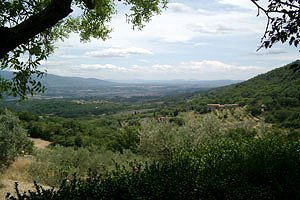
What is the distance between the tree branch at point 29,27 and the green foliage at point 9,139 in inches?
592

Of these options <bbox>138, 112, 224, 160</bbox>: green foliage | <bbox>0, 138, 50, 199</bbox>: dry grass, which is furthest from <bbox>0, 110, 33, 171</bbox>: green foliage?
<bbox>138, 112, 224, 160</bbox>: green foliage

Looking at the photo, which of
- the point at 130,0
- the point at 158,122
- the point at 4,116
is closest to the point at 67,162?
the point at 4,116

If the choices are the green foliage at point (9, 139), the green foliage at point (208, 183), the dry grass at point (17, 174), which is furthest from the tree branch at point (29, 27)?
the green foliage at point (9, 139)

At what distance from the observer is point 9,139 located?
66.8 ft

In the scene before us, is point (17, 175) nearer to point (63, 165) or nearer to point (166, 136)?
point (63, 165)

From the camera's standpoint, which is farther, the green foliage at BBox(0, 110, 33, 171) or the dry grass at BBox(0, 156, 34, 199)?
the green foliage at BBox(0, 110, 33, 171)

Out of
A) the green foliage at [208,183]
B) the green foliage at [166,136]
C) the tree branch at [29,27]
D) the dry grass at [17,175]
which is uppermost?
the tree branch at [29,27]

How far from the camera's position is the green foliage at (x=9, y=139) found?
64.8 feet

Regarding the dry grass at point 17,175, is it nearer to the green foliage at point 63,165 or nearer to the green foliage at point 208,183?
the green foliage at point 63,165

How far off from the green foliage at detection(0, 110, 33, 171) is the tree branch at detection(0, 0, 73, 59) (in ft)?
49.4

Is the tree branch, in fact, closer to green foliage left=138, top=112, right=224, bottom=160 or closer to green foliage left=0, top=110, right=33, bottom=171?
green foliage left=0, top=110, right=33, bottom=171

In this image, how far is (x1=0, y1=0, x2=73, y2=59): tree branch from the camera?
587 cm

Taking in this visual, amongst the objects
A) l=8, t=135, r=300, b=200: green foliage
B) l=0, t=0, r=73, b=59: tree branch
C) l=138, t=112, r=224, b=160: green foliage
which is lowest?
l=138, t=112, r=224, b=160: green foliage

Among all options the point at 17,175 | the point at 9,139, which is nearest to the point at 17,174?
the point at 17,175
